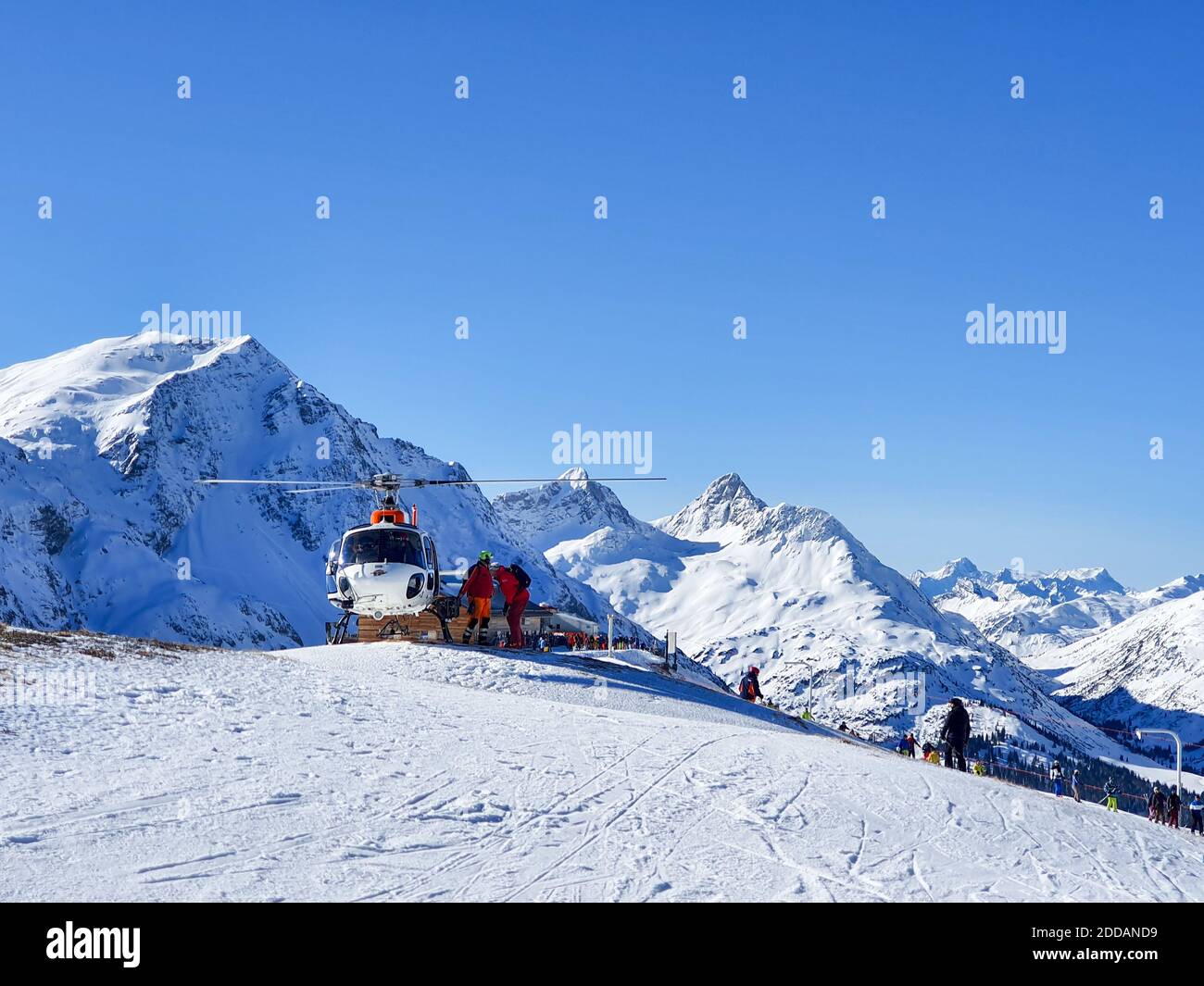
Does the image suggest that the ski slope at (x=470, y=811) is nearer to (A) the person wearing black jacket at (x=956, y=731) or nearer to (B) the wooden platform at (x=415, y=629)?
(A) the person wearing black jacket at (x=956, y=731)

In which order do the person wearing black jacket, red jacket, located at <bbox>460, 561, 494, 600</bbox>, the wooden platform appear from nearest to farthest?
the person wearing black jacket, red jacket, located at <bbox>460, 561, 494, 600</bbox>, the wooden platform

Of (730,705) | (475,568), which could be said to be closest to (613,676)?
(730,705)

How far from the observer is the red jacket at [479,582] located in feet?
96.2

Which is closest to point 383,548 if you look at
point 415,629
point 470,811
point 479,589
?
point 479,589

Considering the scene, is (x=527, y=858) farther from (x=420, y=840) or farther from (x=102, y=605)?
(x=102, y=605)

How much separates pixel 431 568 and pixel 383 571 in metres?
1.60

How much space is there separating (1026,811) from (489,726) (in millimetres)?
8134

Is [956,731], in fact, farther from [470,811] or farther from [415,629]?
[415,629]

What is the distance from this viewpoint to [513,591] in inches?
1186

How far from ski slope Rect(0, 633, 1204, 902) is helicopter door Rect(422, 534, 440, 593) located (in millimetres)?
8372

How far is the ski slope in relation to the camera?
8.70 m

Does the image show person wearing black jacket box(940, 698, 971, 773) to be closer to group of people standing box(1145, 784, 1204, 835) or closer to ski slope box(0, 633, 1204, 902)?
ski slope box(0, 633, 1204, 902)

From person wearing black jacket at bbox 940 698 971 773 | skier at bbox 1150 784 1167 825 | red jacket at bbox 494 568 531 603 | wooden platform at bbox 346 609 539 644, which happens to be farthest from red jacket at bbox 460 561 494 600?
skier at bbox 1150 784 1167 825

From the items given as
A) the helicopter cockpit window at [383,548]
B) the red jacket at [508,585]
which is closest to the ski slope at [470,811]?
the helicopter cockpit window at [383,548]
